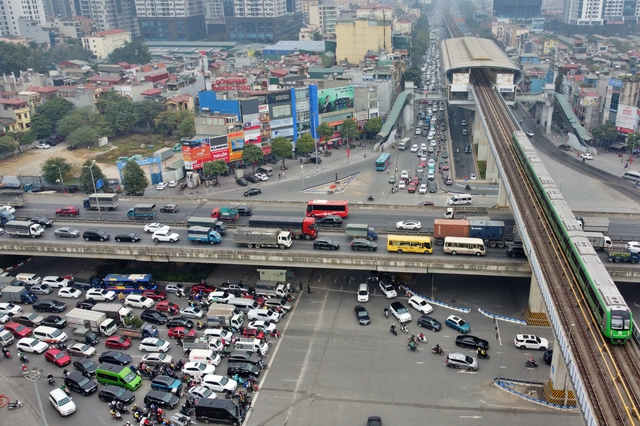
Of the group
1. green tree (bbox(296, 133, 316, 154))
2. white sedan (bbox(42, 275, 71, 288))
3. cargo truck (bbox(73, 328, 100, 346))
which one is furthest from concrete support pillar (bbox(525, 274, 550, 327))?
green tree (bbox(296, 133, 316, 154))

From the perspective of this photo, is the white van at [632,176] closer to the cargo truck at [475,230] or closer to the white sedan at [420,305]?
the cargo truck at [475,230]

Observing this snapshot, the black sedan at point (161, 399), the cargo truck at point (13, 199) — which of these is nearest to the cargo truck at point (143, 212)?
the cargo truck at point (13, 199)

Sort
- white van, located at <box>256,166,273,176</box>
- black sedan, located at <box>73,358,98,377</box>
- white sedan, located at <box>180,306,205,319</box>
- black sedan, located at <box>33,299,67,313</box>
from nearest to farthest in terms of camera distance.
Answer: black sedan, located at <box>73,358,98,377</box> → white sedan, located at <box>180,306,205,319</box> → black sedan, located at <box>33,299,67,313</box> → white van, located at <box>256,166,273,176</box>

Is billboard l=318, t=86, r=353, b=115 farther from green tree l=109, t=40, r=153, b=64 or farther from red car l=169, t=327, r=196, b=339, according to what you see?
green tree l=109, t=40, r=153, b=64

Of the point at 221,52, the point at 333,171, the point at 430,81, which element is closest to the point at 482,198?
the point at 333,171

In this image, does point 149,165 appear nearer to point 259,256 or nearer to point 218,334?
point 259,256

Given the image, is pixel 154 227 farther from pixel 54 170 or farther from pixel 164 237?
pixel 54 170
